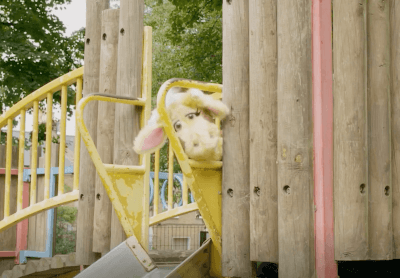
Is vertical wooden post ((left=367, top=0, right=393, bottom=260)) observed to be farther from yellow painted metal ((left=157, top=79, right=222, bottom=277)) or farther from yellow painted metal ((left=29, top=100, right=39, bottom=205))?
yellow painted metal ((left=29, top=100, right=39, bottom=205))

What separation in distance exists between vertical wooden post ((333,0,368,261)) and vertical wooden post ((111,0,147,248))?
1561 millimetres

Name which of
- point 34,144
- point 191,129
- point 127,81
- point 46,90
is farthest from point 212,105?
point 34,144

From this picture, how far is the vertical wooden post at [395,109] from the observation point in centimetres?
287

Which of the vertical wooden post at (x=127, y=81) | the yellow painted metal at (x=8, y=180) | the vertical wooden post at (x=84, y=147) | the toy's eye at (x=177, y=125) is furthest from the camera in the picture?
the yellow painted metal at (x=8, y=180)

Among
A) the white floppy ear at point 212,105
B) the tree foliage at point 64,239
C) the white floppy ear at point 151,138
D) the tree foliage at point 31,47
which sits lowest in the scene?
the tree foliage at point 64,239

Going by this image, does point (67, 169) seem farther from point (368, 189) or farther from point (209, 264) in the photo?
point (368, 189)

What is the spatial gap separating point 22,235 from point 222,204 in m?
5.91

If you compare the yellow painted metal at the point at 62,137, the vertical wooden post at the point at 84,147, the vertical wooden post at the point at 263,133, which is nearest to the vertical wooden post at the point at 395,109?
the vertical wooden post at the point at 263,133

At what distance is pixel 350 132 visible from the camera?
2758 millimetres

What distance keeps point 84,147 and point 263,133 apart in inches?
67.0

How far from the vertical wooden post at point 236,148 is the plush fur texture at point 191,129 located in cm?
10

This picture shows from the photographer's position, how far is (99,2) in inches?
174

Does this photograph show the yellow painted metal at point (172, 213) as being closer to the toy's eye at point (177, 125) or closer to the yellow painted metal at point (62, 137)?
the yellow painted metal at point (62, 137)

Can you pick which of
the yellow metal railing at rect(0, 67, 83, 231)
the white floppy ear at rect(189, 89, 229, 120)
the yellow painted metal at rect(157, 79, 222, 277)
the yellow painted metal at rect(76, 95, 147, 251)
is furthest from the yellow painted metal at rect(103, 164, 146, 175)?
the yellow metal railing at rect(0, 67, 83, 231)
